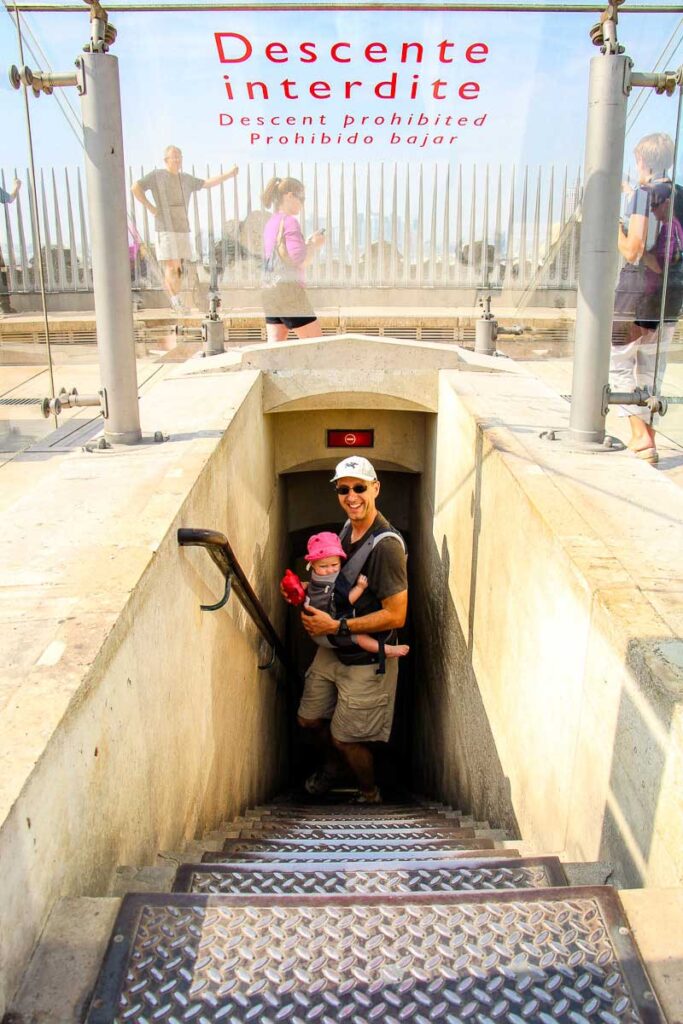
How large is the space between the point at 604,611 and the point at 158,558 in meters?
1.47

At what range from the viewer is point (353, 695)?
6.29m

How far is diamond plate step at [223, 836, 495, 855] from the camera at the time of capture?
3.77 m

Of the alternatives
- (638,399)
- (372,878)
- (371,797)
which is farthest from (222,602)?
(371,797)

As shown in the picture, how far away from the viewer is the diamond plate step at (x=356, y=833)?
4227 mm

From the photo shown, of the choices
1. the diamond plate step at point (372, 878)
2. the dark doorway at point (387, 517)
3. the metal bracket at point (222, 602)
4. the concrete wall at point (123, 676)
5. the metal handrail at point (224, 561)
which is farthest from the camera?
the dark doorway at point (387, 517)

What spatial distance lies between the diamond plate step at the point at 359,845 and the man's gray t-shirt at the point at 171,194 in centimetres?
315

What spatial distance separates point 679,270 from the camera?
4.69m

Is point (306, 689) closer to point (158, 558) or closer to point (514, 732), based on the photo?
point (514, 732)

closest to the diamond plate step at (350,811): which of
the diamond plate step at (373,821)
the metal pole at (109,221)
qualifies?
the diamond plate step at (373,821)

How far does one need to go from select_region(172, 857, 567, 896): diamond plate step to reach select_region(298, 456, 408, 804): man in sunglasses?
3072 millimetres

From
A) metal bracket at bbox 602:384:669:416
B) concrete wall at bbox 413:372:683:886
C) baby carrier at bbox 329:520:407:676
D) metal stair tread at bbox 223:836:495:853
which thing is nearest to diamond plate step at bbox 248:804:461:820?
concrete wall at bbox 413:372:683:886

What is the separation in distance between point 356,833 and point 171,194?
338cm

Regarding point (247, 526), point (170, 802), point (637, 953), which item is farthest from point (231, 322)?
point (637, 953)

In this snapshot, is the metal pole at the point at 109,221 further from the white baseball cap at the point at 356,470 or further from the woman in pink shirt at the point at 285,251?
the white baseball cap at the point at 356,470
